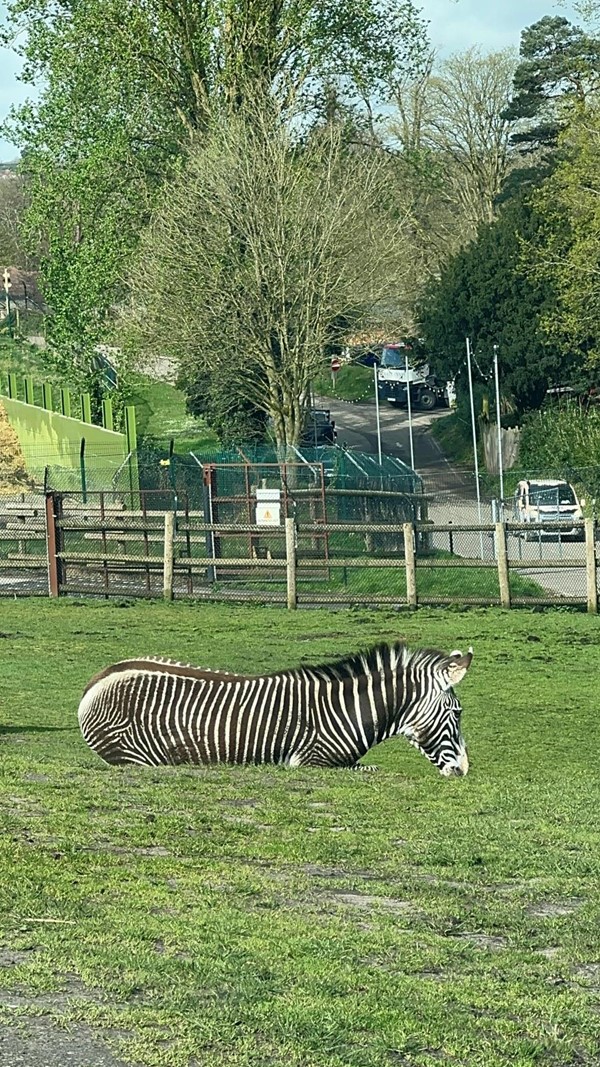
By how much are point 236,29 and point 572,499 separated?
53.7 ft

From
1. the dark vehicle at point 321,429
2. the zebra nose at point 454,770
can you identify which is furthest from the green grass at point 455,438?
the zebra nose at point 454,770

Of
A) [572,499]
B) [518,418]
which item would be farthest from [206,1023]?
[518,418]

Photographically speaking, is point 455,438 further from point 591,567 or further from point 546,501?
point 591,567

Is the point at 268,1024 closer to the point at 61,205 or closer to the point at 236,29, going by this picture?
the point at 236,29

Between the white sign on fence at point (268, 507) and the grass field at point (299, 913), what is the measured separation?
58.2 feet

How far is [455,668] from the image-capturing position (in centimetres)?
1111

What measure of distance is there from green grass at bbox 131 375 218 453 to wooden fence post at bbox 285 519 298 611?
35.2 meters

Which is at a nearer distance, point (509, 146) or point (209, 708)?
point (209, 708)

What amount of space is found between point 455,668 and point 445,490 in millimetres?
47796

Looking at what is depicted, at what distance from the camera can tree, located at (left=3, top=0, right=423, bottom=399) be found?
141 ft

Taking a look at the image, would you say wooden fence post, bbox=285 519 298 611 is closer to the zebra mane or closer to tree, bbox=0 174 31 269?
the zebra mane

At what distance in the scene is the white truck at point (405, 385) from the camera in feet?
→ 254

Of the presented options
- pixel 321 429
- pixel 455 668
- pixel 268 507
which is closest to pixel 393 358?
pixel 321 429

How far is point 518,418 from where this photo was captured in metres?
59.4
